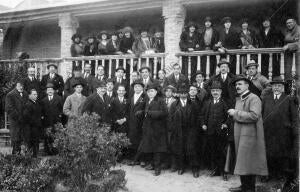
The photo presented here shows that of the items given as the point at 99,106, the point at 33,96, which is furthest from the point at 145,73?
the point at 33,96

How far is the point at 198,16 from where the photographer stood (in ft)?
39.0

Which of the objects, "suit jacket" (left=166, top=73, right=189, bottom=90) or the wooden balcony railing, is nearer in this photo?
"suit jacket" (left=166, top=73, right=189, bottom=90)

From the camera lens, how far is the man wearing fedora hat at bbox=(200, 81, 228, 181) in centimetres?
688

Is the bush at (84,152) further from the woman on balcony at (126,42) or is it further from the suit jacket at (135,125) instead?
the woman on balcony at (126,42)

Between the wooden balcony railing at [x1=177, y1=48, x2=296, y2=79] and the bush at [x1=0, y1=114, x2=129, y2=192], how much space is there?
3976mm

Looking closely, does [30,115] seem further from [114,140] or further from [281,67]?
[281,67]

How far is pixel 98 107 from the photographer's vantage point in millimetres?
8008

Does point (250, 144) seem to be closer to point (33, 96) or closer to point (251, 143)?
point (251, 143)

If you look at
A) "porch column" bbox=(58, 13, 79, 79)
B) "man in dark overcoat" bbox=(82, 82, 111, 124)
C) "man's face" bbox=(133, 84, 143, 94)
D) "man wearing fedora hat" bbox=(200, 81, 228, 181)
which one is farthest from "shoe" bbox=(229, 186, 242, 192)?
"porch column" bbox=(58, 13, 79, 79)

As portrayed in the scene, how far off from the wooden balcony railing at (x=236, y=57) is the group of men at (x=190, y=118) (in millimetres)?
1112

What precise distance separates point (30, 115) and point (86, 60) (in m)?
3.07

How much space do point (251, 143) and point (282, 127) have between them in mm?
1005

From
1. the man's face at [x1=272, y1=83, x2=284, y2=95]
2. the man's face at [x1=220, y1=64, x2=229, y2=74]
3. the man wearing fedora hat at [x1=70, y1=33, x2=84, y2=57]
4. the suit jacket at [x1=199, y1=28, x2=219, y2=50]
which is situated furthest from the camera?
the man wearing fedora hat at [x1=70, y1=33, x2=84, y2=57]

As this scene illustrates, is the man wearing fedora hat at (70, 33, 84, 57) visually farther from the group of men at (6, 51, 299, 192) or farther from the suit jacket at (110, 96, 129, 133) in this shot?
the suit jacket at (110, 96, 129, 133)
